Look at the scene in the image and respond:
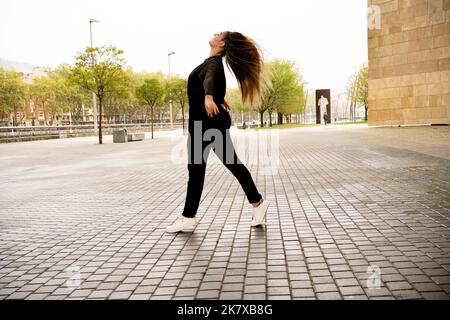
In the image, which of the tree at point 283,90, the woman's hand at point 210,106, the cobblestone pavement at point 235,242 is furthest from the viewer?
the tree at point 283,90

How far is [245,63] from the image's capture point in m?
4.16

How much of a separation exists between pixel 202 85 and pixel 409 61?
73.8 feet

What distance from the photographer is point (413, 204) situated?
511cm

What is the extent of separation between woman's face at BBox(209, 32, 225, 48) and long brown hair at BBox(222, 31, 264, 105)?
0.03 m

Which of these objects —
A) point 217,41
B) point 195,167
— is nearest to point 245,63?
point 217,41

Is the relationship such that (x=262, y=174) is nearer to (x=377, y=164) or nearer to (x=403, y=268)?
(x=377, y=164)

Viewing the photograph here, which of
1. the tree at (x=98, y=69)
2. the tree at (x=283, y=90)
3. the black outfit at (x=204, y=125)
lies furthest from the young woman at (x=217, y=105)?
the tree at (x=283, y=90)

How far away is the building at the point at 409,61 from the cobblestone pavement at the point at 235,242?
16.8 metres

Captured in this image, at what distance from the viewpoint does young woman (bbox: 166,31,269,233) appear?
398cm

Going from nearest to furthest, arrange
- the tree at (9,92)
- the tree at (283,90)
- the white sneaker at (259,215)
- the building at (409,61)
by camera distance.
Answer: the white sneaker at (259,215) → the building at (409,61) → the tree at (283,90) → the tree at (9,92)

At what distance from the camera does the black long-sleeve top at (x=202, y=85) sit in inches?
155

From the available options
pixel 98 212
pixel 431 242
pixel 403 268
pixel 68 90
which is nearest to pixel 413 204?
pixel 431 242

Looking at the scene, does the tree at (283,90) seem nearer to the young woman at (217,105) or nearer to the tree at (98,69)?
the tree at (98,69)

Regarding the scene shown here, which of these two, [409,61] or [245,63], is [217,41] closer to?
[245,63]
